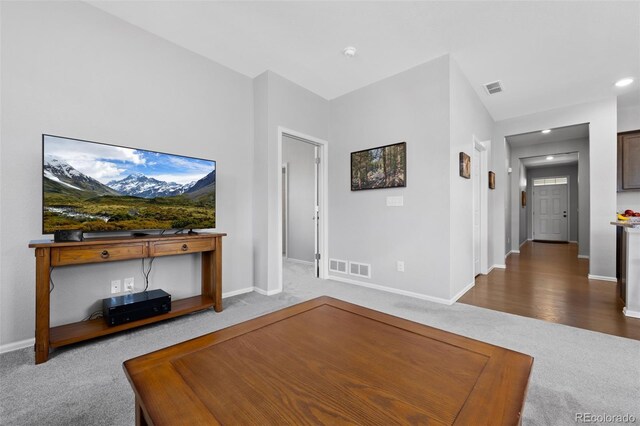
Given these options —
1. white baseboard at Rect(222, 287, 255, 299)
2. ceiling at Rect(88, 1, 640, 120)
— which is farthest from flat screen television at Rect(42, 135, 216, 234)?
ceiling at Rect(88, 1, 640, 120)

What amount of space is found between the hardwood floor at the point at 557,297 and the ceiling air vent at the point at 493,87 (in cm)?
276

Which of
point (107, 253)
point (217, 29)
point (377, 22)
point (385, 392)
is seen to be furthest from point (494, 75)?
point (107, 253)

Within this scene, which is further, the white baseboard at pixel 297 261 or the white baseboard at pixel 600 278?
the white baseboard at pixel 297 261

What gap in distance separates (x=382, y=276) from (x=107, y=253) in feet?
9.48

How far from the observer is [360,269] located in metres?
3.78

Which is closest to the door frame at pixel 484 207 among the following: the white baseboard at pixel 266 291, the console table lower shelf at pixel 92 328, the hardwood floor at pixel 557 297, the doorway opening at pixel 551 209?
the hardwood floor at pixel 557 297

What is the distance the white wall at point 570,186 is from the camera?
28.2 ft

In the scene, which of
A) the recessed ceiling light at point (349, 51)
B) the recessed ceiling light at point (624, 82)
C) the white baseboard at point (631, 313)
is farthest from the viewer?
the recessed ceiling light at point (624, 82)

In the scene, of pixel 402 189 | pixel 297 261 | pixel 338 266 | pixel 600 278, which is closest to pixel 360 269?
pixel 338 266

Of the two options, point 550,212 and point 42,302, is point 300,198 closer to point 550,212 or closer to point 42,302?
point 42,302

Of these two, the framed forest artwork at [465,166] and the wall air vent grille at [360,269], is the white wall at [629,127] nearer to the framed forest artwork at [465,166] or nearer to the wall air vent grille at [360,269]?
the framed forest artwork at [465,166]

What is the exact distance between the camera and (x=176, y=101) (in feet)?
9.32

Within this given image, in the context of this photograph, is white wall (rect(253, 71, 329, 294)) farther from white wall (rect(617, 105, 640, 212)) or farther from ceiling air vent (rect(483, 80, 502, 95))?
white wall (rect(617, 105, 640, 212))

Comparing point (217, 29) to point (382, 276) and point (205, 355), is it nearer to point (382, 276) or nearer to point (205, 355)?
point (205, 355)
